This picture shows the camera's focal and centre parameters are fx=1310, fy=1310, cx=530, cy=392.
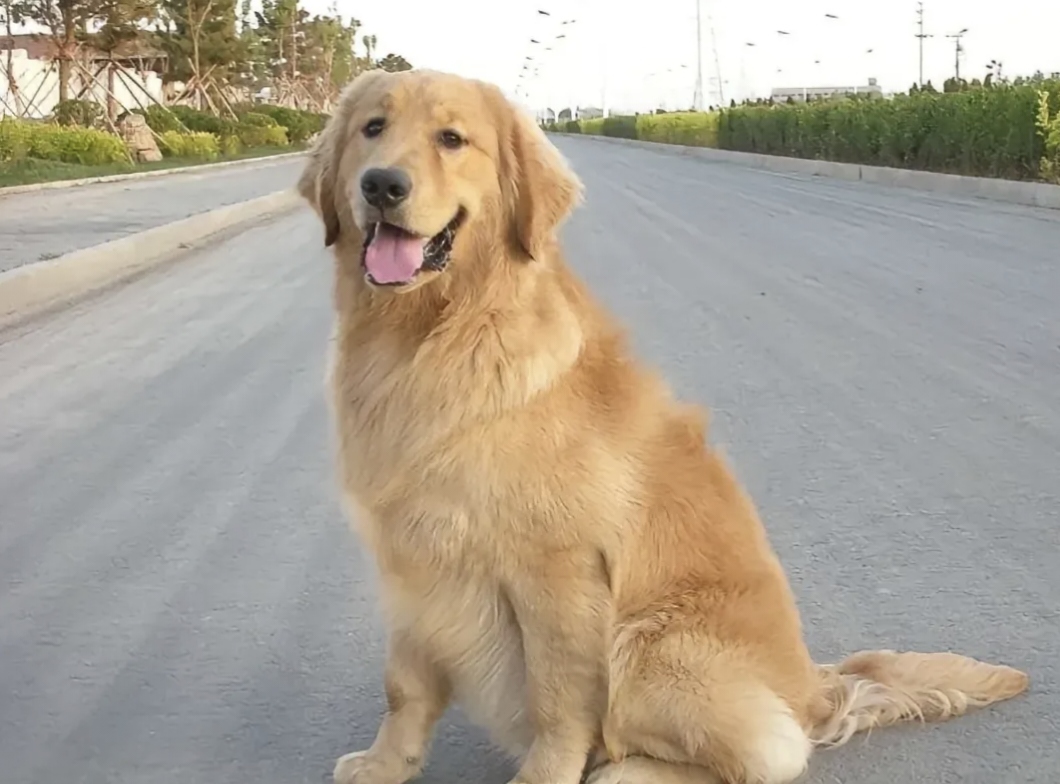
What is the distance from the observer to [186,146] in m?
43.2

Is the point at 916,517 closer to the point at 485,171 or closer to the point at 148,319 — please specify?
the point at 485,171

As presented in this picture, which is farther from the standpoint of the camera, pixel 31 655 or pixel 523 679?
pixel 31 655

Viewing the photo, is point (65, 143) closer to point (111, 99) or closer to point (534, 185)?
point (111, 99)

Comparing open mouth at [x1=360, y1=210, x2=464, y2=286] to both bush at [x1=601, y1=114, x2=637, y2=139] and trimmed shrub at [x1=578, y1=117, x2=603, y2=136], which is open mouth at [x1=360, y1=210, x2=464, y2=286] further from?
trimmed shrub at [x1=578, y1=117, x2=603, y2=136]

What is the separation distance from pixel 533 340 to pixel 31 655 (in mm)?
1993

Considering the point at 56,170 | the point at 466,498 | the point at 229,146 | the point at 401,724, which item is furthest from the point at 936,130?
the point at 229,146

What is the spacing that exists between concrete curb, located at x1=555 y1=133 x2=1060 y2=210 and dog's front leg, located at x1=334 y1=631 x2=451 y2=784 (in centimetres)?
1795

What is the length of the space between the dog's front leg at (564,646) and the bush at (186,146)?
41.8 m

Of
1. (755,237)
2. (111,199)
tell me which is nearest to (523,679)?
(755,237)

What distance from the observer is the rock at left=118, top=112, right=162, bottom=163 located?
1574 inches

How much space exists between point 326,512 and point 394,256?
7.94 feet

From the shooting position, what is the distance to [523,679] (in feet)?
10.3

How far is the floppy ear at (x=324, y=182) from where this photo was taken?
3549 mm

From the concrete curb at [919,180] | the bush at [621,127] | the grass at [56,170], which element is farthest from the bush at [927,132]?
the bush at [621,127]
